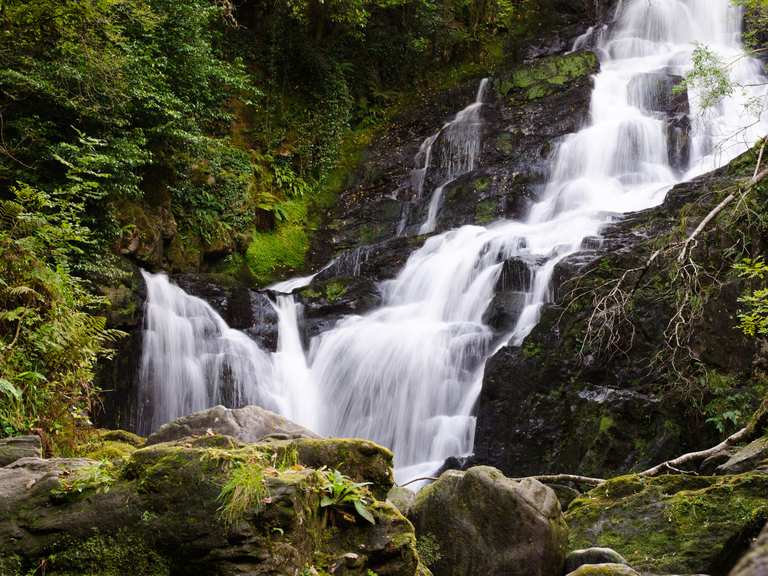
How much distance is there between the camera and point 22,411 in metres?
5.46

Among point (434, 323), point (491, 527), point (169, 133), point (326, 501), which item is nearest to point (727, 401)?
point (491, 527)

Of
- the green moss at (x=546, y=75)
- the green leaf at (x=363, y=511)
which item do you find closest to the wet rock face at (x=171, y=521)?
the green leaf at (x=363, y=511)

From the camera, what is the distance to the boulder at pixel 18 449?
4.14 meters

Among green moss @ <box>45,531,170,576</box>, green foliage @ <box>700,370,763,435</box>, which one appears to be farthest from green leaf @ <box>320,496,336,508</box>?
green foliage @ <box>700,370,763,435</box>

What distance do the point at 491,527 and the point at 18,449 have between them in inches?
130

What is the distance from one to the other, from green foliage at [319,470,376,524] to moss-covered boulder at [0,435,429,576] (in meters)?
0.04

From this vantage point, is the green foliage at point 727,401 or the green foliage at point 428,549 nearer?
the green foliage at point 428,549

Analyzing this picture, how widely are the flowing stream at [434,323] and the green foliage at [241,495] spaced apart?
20.2ft

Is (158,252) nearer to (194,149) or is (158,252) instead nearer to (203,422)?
(194,149)

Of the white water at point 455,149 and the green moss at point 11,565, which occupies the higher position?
the white water at point 455,149

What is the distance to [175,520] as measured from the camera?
3.30m

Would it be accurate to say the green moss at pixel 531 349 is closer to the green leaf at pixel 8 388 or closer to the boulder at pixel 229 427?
the boulder at pixel 229 427

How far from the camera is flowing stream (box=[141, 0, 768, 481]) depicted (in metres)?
10.7

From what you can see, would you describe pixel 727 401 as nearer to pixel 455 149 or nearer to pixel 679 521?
pixel 679 521
